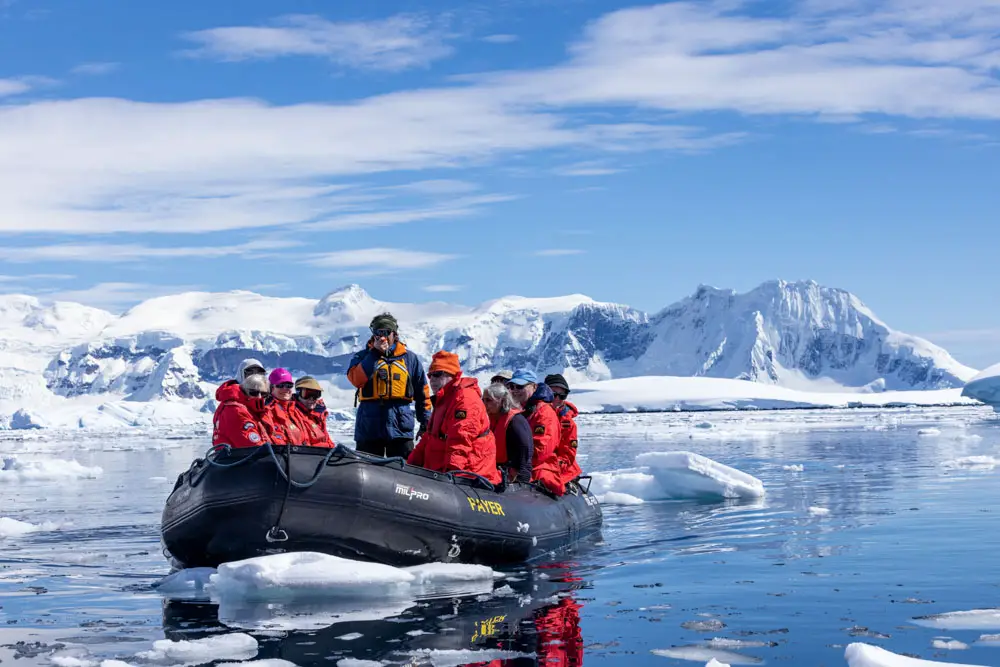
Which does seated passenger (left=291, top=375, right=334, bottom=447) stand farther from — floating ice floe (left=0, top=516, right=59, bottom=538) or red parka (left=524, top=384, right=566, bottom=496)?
floating ice floe (left=0, top=516, right=59, bottom=538)

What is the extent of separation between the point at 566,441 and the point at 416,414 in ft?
6.58

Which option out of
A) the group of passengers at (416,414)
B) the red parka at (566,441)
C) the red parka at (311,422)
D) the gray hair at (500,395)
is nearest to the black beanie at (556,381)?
the red parka at (566,441)

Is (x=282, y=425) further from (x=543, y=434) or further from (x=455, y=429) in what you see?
(x=543, y=434)

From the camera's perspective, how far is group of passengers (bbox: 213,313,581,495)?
28.9 ft

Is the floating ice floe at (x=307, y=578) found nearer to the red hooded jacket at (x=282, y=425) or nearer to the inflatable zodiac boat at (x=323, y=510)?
the inflatable zodiac boat at (x=323, y=510)

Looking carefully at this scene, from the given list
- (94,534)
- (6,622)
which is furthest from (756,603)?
(94,534)

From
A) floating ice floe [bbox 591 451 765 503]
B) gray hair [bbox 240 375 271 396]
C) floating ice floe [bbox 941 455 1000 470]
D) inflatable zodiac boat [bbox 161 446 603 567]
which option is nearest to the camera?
inflatable zodiac boat [bbox 161 446 603 567]

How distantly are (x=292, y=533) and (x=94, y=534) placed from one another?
5.65m

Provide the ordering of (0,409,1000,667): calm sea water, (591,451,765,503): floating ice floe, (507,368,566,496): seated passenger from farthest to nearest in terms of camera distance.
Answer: (591,451,765,503): floating ice floe < (507,368,566,496): seated passenger < (0,409,1000,667): calm sea water

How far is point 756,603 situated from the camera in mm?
7328

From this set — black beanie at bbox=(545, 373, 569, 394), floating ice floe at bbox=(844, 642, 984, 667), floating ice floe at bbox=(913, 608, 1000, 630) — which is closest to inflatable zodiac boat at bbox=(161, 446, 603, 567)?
black beanie at bbox=(545, 373, 569, 394)

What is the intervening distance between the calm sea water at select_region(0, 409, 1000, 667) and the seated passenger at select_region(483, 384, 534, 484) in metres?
0.96

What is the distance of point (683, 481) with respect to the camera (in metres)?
15.5

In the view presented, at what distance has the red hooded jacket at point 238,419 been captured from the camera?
8.61m
